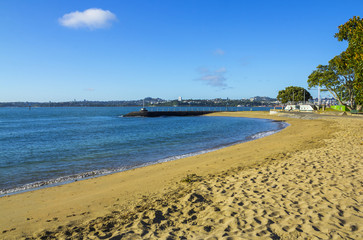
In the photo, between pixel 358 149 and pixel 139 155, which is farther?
pixel 139 155

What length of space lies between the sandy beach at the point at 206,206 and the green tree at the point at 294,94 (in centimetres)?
10352

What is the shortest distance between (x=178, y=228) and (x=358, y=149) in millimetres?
13265

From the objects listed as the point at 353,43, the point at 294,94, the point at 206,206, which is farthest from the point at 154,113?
the point at 206,206

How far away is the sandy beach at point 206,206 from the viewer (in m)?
5.34

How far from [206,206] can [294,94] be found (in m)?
113

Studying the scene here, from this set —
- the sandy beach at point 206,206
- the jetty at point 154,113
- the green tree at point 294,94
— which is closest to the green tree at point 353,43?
the sandy beach at point 206,206

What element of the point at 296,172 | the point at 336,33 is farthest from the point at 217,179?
the point at 336,33

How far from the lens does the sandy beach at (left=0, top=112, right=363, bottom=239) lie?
5.34 meters

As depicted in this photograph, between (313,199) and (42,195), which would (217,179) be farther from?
(42,195)

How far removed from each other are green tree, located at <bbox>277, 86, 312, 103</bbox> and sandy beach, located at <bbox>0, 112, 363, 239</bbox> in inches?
4076

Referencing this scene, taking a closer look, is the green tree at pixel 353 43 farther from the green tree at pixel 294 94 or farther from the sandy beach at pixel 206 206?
the green tree at pixel 294 94

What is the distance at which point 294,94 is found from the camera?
106 meters

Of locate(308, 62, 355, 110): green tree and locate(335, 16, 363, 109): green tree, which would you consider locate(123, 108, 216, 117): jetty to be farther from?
locate(335, 16, 363, 109): green tree

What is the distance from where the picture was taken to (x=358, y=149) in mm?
13547
